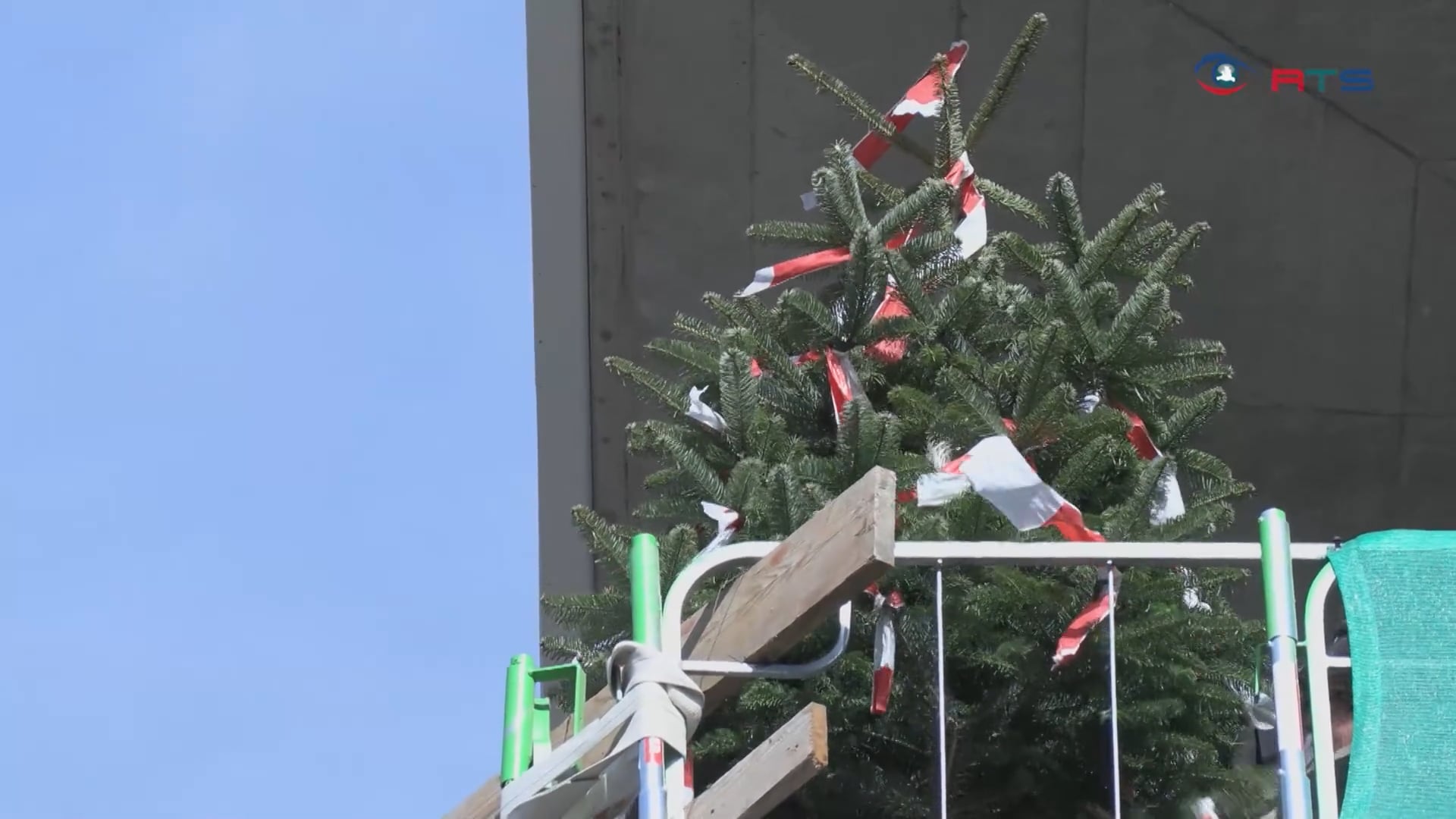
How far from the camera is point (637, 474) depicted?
7582 millimetres

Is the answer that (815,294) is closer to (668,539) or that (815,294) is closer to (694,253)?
(668,539)

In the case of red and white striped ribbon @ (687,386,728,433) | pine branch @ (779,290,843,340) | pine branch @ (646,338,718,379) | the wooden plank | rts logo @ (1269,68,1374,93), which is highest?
rts logo @ (1269,68,1374,93)

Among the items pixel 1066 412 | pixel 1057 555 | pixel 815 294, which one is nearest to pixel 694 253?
pixel 815 294

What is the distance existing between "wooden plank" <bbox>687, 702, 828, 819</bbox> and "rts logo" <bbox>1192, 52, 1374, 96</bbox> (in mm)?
4977

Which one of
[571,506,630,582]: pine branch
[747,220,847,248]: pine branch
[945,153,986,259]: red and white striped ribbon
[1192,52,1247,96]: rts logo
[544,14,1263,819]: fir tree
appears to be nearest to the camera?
[544,14,1263,819]: fir tree

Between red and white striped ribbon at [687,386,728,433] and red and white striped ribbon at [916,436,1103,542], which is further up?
red and white striped ribbon at [687,386,728,433]

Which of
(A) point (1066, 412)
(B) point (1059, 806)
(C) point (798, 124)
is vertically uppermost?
(C) point (798, 124)

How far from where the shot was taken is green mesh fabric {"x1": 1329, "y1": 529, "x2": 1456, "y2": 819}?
2.45 meters

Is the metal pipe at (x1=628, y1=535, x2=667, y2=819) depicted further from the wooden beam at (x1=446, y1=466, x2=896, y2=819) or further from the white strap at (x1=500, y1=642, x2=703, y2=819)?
the wooden beam at (x1=446, y1=466, x2=896, y2=819)

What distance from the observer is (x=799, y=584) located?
282cm

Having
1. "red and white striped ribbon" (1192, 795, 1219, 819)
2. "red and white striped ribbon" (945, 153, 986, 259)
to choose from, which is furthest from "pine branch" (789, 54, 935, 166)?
"red and white striped ribbon" (1192, 795, 1219, 819)

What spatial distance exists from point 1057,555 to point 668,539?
120cm

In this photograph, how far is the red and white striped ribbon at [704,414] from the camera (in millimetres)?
4488

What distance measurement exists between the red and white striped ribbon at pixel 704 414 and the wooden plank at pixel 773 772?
168 cm
